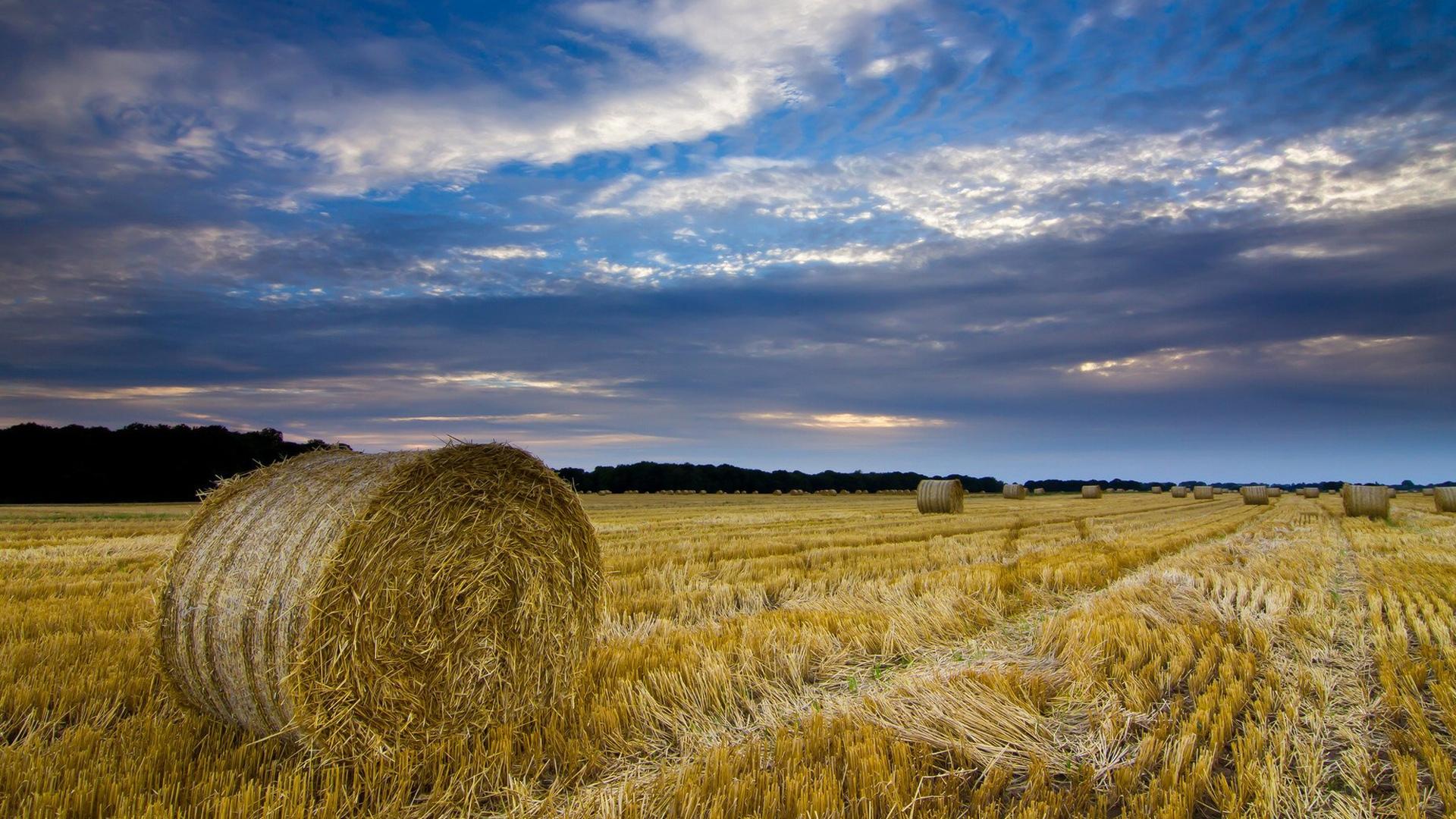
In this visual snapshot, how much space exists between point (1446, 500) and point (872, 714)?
3576 cm

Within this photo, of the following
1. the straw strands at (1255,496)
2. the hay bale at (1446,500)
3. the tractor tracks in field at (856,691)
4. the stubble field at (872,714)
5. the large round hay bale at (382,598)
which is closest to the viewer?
the stubble field at (872,714)

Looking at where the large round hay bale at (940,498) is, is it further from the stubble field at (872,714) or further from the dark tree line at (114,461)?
the dark tree line at (114,461)

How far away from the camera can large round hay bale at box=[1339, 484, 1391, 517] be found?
2511 cm

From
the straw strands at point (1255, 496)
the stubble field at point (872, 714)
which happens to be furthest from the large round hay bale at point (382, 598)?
the straw strands at point (1255, 496)

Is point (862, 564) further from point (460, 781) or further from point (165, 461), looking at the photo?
point (165, 461)

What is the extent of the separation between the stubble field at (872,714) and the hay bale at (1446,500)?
2760cm

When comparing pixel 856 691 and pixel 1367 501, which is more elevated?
pixel 1367 501

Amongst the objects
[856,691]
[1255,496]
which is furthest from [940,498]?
[856,691]

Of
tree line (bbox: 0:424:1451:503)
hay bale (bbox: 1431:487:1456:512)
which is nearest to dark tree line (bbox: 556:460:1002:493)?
tree line (bbox: 0:424:1451:503)

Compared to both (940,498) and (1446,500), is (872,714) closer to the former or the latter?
(940,498)

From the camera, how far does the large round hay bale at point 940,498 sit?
1072 inches

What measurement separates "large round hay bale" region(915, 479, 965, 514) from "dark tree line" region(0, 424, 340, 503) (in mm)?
34288

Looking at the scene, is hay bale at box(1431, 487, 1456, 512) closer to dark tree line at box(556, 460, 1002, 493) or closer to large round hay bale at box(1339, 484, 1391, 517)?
large round hay bale at box(1339, 484, 1391, 517)

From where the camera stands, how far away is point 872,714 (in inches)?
167
